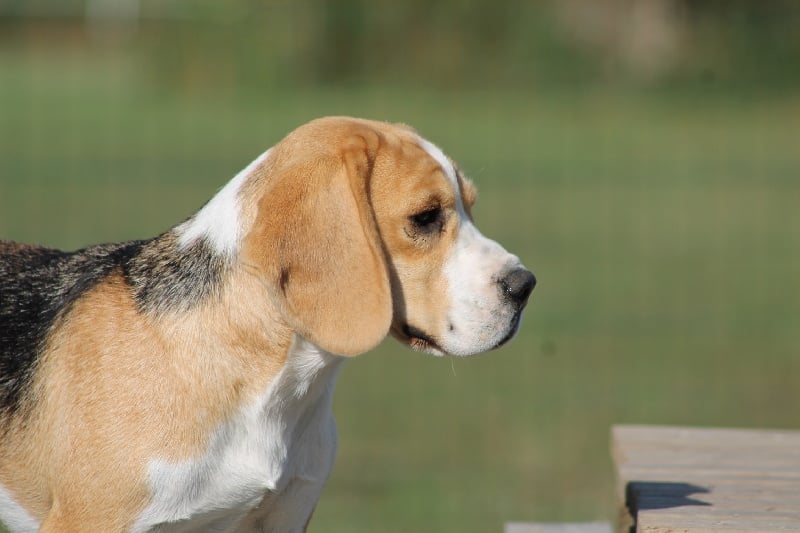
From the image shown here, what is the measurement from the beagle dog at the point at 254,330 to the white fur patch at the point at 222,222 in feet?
0.03

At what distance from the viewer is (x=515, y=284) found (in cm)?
481

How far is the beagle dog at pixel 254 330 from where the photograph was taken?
181 inches

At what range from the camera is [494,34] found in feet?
109

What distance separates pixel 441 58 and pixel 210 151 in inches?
435

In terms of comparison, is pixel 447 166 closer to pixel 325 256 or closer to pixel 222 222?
pixel 325 256

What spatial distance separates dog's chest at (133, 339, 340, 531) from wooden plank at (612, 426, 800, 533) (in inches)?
54.0

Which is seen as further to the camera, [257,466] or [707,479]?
[707,479]

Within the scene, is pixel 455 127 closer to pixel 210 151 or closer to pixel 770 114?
pixel 210 151

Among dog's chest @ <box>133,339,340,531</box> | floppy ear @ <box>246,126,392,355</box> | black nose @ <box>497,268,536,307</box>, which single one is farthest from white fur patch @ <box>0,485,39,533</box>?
black nose @ <box>497,268,536,307</box>

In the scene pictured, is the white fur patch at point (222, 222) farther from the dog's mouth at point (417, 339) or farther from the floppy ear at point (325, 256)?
the dog's mouth at point (417, 339)

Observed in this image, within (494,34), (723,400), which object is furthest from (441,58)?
(723,400)

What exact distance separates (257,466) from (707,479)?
2.17m

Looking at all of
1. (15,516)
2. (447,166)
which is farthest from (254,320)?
(15,516)

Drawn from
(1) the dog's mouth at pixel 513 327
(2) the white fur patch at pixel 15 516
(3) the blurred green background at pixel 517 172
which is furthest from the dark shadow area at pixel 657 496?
(2) the white fur patch at pixel 15 516
